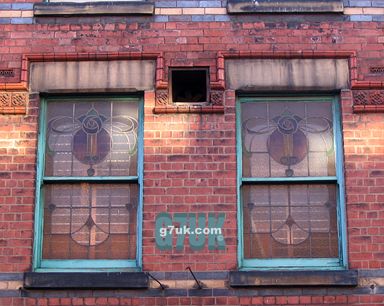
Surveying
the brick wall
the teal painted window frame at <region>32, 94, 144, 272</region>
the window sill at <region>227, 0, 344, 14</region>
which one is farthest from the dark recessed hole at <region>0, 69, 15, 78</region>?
the window sill at <region>227, 0, 344, 14</region>

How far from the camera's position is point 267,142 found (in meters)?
8.67

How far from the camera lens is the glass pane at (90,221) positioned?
838cm

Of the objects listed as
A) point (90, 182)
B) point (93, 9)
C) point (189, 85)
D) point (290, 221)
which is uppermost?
point (93, 9)

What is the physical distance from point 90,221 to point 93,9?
2.37m

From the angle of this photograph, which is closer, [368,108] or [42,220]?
[42,220]

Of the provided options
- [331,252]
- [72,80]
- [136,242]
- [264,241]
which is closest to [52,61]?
[72,80]

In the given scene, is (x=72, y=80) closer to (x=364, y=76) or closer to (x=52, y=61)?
(x=52, y=61)

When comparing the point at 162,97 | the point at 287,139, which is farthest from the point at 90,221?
the point at 287,139

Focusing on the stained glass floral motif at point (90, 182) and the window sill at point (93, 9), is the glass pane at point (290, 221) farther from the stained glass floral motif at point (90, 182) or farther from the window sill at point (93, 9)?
the window sill at point (93, 9)

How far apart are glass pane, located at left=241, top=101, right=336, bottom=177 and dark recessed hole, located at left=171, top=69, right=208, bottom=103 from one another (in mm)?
494

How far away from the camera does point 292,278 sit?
8062 millimetres

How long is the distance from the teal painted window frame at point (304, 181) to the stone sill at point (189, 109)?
0.88 ft

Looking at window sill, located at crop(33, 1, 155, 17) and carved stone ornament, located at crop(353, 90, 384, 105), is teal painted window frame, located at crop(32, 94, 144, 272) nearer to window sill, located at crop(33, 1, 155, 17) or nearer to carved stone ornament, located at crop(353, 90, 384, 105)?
window sill, located at crop(33, 1, 155, 17)

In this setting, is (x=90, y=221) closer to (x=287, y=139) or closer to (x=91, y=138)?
(x=91, y=138)
